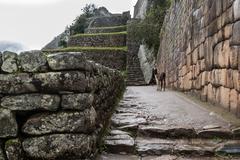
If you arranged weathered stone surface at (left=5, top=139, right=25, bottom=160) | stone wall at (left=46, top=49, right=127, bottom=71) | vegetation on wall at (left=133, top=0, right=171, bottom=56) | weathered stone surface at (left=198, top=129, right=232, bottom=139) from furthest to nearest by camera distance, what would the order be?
stone wall at (left=46, top=49, right=127, bottom=71), vegetation on wall at (left=133, top=0, right=171, bottom=56), weathered stone surface at (left=198, top=129, right=232, bottom=139), weathered stone surface at (left=5, top=139, right=25, bottom=160)

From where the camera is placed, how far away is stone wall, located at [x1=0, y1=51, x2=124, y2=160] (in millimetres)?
3996

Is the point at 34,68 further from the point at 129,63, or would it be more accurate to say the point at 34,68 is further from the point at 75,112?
the point at 129,63

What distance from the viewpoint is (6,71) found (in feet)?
13.4

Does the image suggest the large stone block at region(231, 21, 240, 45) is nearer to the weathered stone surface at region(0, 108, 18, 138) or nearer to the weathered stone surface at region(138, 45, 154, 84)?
the weathered stone surface at region(0, 108, 18, 138)

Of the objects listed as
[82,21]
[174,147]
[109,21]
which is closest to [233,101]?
[174,147]

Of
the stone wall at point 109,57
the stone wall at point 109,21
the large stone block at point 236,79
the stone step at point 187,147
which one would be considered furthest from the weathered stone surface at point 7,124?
the stone wall at point 109,21

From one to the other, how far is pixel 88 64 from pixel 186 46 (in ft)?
29.2

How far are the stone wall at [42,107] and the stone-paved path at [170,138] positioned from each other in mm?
637

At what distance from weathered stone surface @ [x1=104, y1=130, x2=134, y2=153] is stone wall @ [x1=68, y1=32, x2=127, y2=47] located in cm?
3448

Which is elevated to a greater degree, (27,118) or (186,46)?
(186,46)

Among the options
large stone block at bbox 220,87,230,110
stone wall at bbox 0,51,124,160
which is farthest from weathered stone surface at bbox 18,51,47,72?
large stone block at bbox 220,87,230,110

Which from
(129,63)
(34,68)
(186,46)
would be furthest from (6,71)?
(129,63)

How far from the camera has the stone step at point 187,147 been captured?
4.80 meters

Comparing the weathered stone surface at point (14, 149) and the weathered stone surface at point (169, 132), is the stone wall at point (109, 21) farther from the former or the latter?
the weathered stone surface at point (14, 149)
